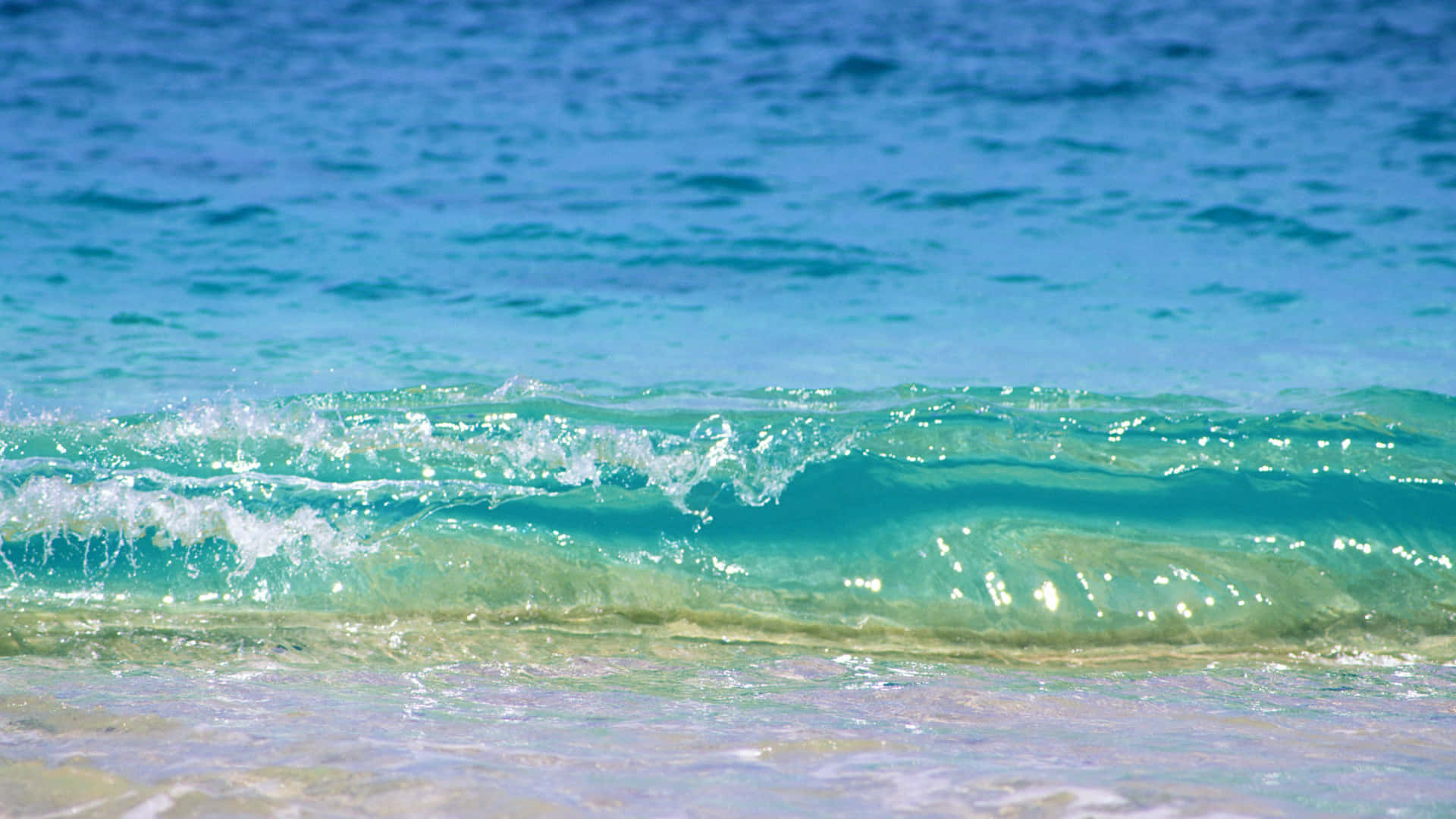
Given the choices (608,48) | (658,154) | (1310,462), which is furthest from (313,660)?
(608,48)

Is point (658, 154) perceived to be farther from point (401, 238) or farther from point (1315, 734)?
point (1315, 734)

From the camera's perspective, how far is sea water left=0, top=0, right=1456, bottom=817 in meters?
2.00

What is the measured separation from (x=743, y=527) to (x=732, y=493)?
20 cm

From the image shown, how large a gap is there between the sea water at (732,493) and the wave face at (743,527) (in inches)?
0.7

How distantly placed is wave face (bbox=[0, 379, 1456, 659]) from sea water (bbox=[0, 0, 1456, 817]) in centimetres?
2

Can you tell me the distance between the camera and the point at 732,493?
4.01 m

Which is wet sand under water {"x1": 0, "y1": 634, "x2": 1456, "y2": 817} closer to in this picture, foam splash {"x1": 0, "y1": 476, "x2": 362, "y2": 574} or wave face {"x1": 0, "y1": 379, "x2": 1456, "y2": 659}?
wave face {"x1": 0, "y1": 379, "x2": 1456, "y2": 659}

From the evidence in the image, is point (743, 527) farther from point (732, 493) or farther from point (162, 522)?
point (162, 522)

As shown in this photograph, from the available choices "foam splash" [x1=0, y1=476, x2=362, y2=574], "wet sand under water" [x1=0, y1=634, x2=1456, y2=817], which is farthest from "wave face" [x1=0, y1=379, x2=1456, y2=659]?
"wet sand under water" [x1=0, y1=634, x2=1456, y2=817]

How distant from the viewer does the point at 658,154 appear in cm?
1312

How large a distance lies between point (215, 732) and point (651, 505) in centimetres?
202

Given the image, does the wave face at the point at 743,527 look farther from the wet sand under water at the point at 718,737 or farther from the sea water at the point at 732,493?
the wet sand under water at the point at 718,737

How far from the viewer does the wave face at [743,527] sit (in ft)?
10.8

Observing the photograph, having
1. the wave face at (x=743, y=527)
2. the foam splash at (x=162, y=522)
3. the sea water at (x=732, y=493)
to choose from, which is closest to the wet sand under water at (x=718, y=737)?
the sea water at (x=732, y=493)
